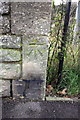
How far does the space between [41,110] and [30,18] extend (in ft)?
3.96

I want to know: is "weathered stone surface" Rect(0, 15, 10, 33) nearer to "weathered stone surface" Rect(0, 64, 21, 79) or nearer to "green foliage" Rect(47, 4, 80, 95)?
"weathered stone surface" Rect(0, 64, 21, 79)

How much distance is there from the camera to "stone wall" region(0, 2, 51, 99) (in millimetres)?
1694

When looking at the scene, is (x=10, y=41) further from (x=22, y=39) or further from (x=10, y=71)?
(x=10, y=71)

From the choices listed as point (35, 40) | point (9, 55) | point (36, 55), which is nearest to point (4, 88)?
point (9, 55)

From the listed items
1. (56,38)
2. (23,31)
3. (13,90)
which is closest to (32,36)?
(23,31)

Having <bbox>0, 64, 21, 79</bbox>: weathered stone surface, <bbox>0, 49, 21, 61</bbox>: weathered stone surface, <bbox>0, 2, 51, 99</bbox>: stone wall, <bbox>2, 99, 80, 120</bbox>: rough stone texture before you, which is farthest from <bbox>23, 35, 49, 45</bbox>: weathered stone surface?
<bbox>2, 99, 80, 120</bbox>: rough stone texture

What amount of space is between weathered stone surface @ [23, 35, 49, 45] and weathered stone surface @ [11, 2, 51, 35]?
0.18 feet

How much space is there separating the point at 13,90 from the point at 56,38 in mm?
1044

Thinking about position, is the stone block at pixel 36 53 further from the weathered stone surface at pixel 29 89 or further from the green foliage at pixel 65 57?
the green foliage at pixel 65 57

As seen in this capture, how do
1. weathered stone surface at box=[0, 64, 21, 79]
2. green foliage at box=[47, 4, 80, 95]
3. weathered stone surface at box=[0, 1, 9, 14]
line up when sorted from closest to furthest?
weathered stone surface at box=[0, 1, 9, 14] → weathered stone surface at box=[0, 64, 21, 79] → green foliage at box=[47, 4, 80, 95]

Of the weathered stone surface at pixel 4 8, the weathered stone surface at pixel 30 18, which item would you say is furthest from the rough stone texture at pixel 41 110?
the weathered stone surface at pixel 4 8

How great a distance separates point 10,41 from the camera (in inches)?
71.4

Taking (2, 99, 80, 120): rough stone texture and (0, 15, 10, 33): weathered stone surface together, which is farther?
(2, 99, 80, 120): rough stone texture

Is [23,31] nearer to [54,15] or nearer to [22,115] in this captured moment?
[54,15]
